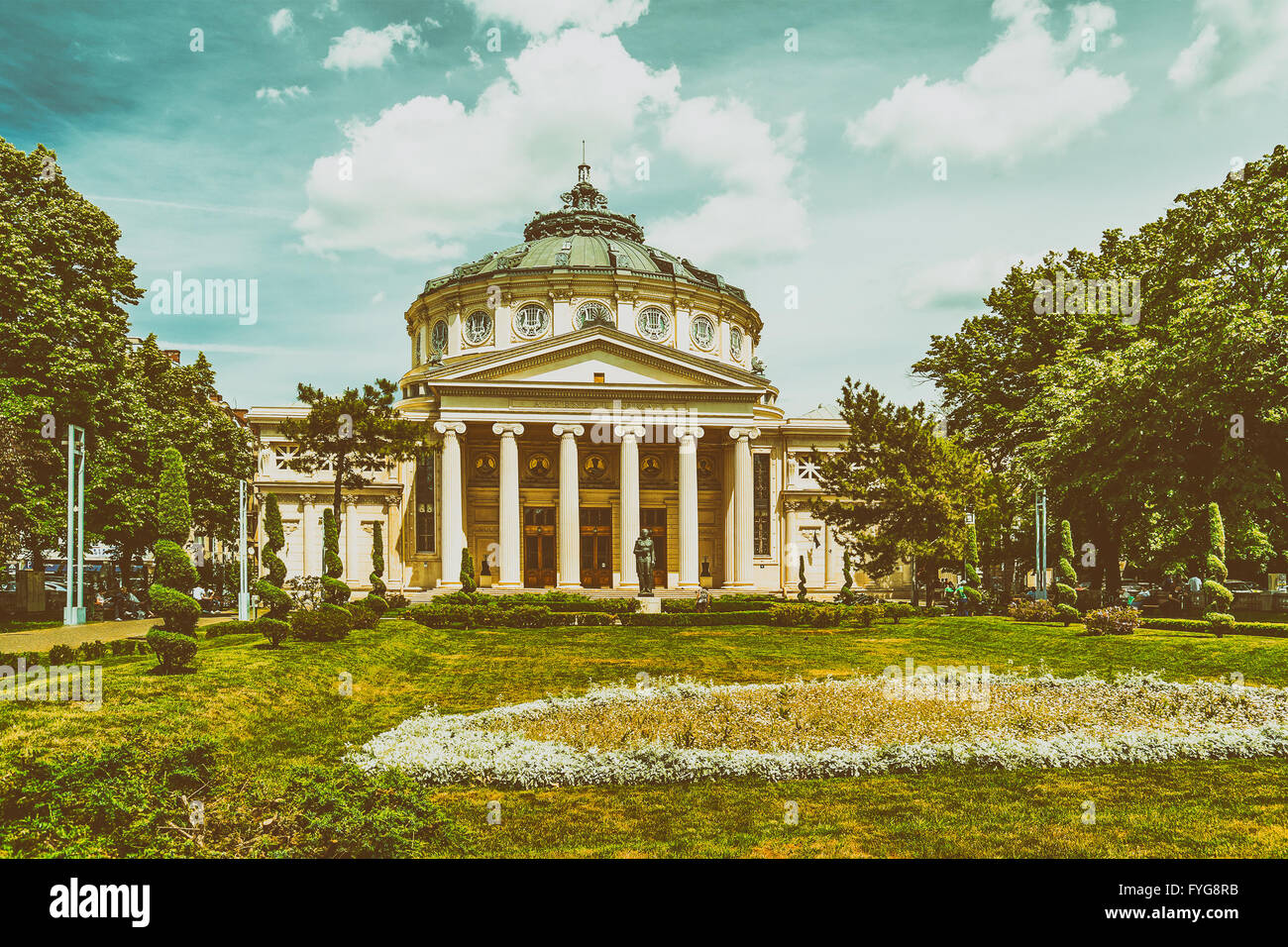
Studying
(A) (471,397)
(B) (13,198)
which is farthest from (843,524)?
(B) (13,198)

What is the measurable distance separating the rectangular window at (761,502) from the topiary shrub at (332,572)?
105 feet

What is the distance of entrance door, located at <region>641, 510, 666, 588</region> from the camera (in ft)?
198

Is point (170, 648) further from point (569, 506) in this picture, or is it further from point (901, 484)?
point (569, 506)

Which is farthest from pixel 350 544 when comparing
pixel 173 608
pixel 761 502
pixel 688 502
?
pixel 173 608

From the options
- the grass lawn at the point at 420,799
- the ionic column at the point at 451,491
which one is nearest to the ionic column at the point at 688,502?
the ionic column at the point at 451,491

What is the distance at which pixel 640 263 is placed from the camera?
224ft

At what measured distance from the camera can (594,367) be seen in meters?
54.6

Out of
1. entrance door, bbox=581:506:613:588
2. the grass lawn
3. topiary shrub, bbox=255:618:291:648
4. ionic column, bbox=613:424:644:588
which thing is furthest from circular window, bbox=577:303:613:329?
the grass lawn

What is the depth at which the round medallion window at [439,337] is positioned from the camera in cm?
6731

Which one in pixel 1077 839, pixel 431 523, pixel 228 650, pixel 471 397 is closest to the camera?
pixel 1077 839

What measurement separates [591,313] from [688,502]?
16757mm

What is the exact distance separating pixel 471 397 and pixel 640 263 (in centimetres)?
2083

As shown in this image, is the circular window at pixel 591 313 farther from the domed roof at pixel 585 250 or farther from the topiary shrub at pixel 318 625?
the topiary shrub at pixel 318 625
